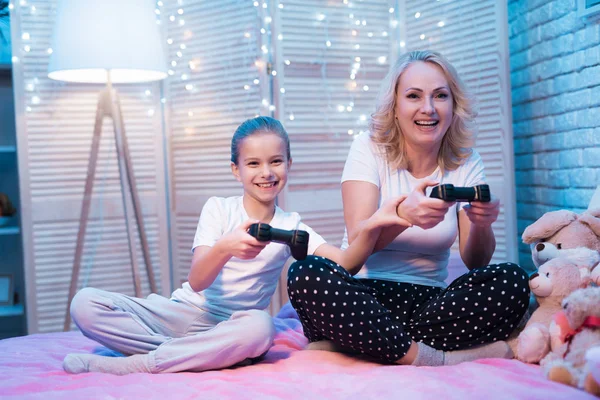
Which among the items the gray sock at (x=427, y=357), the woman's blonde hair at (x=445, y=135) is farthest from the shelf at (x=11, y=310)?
the gray sock at (x=427, y=357)

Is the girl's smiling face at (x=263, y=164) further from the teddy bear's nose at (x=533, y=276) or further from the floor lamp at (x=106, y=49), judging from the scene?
the floor lamp at (x=106, y=49)

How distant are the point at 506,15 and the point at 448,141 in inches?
46.8

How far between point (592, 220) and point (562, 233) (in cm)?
8

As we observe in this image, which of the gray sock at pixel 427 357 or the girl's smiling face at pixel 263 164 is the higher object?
the girl's smiling face at pixel 263 164

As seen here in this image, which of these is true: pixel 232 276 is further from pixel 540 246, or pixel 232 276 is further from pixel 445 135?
pixel 540 246

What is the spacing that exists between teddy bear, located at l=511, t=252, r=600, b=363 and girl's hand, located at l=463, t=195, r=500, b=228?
0.18 meters

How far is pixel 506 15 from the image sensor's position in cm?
275

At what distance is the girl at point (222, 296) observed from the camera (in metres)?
1.52

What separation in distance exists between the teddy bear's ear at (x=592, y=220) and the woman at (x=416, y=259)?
0.79 ft

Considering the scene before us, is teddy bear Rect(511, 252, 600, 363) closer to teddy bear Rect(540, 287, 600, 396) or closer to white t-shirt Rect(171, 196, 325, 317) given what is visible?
teddy bear Rect(540, 287, 600, 396)

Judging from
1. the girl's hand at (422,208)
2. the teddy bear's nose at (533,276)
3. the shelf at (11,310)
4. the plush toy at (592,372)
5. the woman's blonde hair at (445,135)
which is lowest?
the shelf at (11,310)

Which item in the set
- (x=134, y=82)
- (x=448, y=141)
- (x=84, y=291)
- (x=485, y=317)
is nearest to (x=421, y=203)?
(x=485, y=317)

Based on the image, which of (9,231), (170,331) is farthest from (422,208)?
(9,231)

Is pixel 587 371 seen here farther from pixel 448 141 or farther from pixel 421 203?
pixel 448 141
